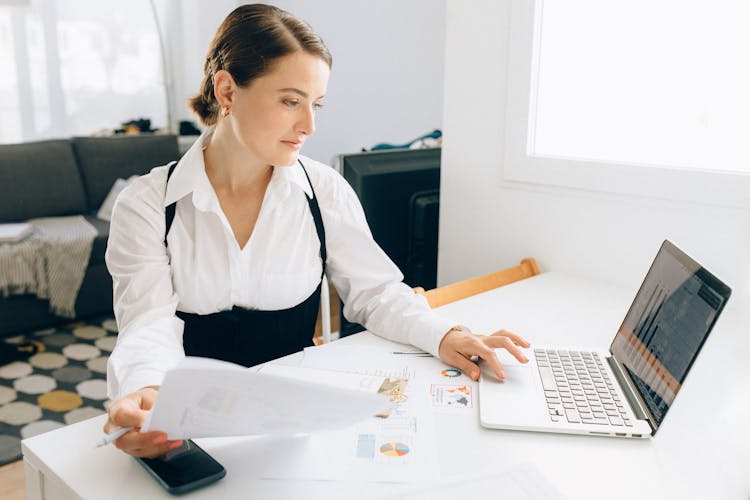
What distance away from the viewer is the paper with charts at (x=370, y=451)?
2.87 ft

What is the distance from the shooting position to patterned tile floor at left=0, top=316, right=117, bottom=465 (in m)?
2.39

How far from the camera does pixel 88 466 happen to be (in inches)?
34.4

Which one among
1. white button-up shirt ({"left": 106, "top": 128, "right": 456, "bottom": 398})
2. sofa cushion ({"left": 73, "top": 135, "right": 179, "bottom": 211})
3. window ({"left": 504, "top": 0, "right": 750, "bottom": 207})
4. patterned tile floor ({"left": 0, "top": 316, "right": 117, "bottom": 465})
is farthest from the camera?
sofa cushion ({"left": 73, "top": 135, "right": 179, "bottom": 211})

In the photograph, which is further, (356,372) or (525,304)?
(525,304)

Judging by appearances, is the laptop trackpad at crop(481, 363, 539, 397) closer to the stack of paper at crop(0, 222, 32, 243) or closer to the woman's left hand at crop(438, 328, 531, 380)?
the woman's left hand at crop(438, 328, 531, 380)

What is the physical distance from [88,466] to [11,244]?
269 centimetres

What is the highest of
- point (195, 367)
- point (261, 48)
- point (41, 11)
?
point (41, 11)

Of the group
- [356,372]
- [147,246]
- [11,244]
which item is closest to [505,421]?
[356,372]

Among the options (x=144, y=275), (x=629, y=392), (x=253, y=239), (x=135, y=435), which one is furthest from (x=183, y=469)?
(x=629, y=392)

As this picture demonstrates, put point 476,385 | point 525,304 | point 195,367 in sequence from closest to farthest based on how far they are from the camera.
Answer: point 195,367
point 476,385
point 525,304

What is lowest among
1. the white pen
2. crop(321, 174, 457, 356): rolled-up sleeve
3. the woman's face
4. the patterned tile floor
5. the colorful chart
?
the patterned tile floor

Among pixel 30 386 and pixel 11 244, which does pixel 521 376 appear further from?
pixel 11 244

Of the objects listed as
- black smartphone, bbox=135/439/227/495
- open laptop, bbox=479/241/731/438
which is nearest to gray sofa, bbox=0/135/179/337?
black smartphone, bbox=135/439/227/495

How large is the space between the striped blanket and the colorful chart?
2740 mm
